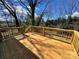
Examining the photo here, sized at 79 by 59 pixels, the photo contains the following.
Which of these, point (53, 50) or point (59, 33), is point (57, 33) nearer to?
point (59, 33)

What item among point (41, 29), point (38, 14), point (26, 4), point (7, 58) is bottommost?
point (7, 58)

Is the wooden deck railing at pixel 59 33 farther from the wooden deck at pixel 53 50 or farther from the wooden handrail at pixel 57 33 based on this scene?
the wooden deck at pixel 53 50

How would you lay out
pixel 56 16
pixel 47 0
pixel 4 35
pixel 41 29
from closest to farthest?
pixel 4 35
pixel 41 29
pixel 47 0
pixel 56 16

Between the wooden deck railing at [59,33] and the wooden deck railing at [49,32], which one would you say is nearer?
the wooden deck railing at [59,33]

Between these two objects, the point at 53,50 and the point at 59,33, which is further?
the point at 59,33

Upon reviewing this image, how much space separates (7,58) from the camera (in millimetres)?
4617

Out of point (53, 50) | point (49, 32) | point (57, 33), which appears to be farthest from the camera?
point (49, 32)

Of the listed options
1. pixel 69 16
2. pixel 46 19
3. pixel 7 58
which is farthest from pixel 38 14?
pixel 7 58

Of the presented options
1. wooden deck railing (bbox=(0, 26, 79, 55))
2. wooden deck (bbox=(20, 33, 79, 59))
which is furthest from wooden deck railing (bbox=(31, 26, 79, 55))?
wooden deck (bbox=(20, 33, 79, 59))

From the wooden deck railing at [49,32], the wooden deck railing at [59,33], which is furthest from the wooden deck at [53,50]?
the wooden deck railing at [49,32]

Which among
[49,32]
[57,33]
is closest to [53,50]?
[57,33]

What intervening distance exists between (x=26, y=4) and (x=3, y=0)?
9.30 ft

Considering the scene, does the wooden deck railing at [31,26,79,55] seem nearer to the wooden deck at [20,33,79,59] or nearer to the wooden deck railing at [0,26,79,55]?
the wooden deck railing at [0,26,79,55]

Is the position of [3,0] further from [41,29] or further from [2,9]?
[41,29]
